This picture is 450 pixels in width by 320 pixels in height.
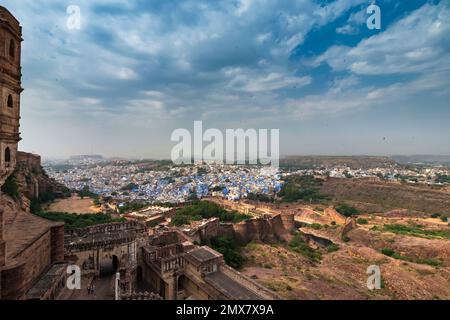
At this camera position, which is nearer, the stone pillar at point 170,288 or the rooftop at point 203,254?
the stone pillar at point 170,288

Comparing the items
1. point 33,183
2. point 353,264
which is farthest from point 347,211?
point 33,183

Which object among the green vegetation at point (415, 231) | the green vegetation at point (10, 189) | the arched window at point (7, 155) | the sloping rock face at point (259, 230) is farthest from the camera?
the green vegetation at point (415, 231)

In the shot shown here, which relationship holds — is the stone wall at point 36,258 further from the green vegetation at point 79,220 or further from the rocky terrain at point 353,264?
the rocky terrain at point 353,264

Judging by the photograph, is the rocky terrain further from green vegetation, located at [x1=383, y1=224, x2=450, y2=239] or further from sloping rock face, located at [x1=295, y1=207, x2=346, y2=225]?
sloping rock face, located at [x1=295, y1=207, x2=346, y2=225]

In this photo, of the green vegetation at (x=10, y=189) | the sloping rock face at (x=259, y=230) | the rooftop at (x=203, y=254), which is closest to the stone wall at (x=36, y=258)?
the rooftop at (x=203, y=254)

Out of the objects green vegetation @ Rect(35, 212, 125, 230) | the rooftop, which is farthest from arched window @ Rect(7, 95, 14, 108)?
green vegetation @ Rect(35, 212, 125, 230)
